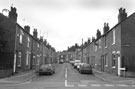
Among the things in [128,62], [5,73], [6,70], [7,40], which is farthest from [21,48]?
[128,62]

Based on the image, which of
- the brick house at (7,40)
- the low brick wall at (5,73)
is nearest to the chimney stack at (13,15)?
the brick house at (7,40)

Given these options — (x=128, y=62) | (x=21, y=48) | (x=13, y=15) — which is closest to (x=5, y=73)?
(x=21, y=48)

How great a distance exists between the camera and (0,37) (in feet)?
83.7

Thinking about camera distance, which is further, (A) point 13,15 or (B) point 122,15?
(A) point 13,15

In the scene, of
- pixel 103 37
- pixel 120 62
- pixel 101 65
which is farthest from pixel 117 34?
pixel 101 65

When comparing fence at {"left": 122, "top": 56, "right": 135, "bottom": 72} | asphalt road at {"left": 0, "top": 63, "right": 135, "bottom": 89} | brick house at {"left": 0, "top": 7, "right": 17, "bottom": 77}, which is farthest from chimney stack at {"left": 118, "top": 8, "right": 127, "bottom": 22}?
brick house at {"left": 0, "top": 7, "right": 17, "bottom": 77}

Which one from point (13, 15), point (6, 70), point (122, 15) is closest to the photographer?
point (6, 70)

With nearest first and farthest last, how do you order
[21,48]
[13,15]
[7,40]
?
[7,40]
[13,15]
[21,48]

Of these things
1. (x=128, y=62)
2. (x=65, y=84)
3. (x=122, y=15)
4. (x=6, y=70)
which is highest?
(x=122, y=15)

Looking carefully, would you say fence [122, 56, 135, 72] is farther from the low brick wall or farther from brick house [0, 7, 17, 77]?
brick house [0, 7, 17, 77]

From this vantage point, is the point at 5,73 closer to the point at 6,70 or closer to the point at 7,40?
the point at 6,70

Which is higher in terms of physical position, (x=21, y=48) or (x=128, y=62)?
(x=21, y=48)

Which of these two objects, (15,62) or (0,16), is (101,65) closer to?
(15,62)

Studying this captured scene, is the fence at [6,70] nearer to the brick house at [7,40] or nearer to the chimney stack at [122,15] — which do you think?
the brick house at [7,40]
